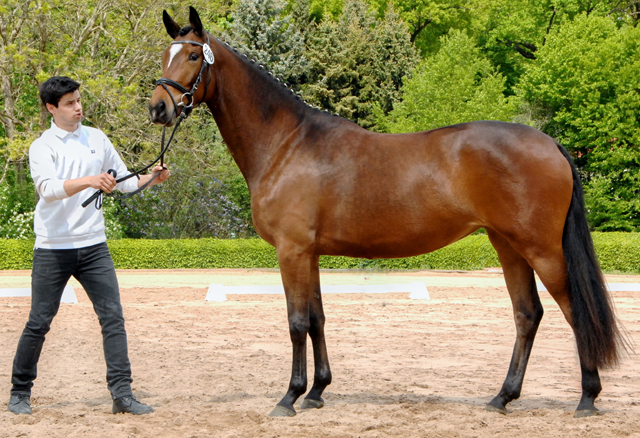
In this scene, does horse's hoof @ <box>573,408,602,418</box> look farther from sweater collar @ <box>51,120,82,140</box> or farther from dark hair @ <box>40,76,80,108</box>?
dark hair @ <box>40,76,80,108</box>

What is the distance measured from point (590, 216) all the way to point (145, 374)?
63.9 ft

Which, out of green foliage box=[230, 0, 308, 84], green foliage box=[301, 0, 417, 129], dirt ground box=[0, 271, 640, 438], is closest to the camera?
dirt ground box=[0, 271, 640, 438]

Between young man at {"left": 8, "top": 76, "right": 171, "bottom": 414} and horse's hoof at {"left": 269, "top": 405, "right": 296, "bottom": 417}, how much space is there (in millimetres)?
804

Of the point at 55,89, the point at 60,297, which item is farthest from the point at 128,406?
the point at 55,89

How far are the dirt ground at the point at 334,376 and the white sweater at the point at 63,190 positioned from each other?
113 centimetres

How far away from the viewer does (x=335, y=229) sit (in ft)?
13.9

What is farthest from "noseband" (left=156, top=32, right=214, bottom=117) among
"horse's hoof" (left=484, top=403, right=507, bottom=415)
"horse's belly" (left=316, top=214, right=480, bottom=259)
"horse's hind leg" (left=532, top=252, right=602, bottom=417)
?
"horse's hoof" (left=484, top=403, right=507, bottom=415)

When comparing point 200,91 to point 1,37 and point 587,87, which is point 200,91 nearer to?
point 1,37

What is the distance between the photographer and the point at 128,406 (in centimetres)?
414

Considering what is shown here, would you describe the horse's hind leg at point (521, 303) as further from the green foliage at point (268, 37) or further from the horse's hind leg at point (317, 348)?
the green foliage at point (268, 37)

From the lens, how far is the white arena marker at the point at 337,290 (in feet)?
31.9

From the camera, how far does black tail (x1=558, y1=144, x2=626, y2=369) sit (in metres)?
4.04

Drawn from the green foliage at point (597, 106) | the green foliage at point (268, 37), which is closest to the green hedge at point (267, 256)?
the green foliage at point (597, 106)

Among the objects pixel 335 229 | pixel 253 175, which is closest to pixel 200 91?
pixel 253 175
